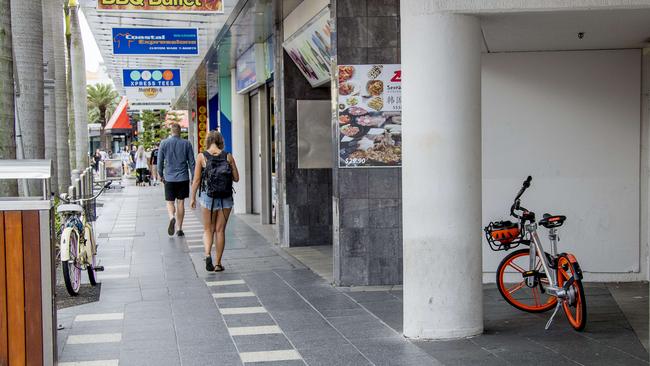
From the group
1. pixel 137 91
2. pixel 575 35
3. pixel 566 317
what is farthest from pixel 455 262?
pixel 137 91

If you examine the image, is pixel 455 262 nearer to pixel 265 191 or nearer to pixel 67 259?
pixel 67 259

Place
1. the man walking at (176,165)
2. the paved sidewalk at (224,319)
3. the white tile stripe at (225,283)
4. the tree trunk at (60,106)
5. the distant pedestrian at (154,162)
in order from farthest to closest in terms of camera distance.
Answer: the distant pedestrian at (154,162), the tree trunk at (60,106), the man walking at (176,165), the white tile stripe at (225,283), the paved sidewalk at (224,319)

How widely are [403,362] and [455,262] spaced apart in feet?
3.23

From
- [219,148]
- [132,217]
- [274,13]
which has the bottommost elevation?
[132,217]

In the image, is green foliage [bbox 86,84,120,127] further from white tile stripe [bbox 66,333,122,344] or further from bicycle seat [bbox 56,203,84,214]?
white tile stripe [bbox 66,333,122,344]

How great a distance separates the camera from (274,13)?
44.0 ft

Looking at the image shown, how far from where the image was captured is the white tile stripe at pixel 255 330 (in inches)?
302

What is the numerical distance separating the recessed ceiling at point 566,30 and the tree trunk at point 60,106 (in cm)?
1150

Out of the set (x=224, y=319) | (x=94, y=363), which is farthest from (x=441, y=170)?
(x=94, y=363)

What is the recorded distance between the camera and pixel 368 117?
9.70 metres

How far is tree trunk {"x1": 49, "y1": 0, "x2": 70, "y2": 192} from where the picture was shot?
1894cm

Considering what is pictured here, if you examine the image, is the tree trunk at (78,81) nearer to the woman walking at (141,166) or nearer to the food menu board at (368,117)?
the woman walking at (141,166)

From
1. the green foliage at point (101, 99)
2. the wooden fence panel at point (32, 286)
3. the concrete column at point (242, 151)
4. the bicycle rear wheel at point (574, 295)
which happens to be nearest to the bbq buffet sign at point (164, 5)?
the bicycle rear wheel at point (574, 295)

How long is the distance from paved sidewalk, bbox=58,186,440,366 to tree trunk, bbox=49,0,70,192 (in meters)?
6.44
